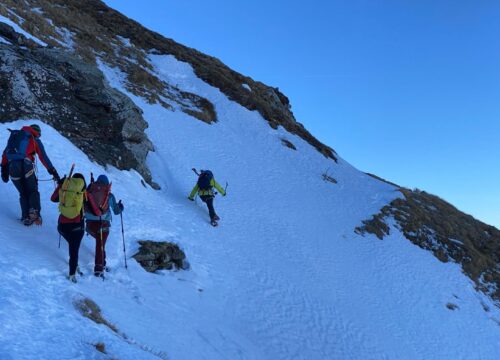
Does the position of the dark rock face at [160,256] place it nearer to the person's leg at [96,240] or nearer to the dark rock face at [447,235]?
the person's leg at [96,240]

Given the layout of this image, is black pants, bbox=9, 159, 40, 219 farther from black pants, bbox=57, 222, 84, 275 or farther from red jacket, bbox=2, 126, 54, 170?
black pants, bbox=57, 222, 84, 275

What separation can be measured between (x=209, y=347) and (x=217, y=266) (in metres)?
4.48

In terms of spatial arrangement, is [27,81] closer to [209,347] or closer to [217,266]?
[217,266]

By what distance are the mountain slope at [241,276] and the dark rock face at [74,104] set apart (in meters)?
0.88

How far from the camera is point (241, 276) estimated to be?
13.8 metres

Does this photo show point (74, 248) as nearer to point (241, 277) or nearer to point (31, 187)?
point (31, 187)

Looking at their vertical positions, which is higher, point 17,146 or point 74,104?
point 74,104

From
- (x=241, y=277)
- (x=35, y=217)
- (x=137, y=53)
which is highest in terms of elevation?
(x=137, y=53)

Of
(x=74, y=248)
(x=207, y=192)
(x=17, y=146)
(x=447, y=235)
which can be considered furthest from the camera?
(x=447, y=235)

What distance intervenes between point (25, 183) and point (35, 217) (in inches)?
28.8

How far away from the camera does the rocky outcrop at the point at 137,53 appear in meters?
27.0

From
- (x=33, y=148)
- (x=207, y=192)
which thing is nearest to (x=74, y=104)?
(x=207, y=192)

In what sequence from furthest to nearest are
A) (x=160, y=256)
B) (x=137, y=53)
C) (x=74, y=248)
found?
(x=137, y=53)
(x=160, y=256)
(x=74, y=248)

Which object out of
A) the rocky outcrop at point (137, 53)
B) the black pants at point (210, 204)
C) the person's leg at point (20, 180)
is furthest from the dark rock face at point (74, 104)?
the rocky outcrop at point (137, 53)
